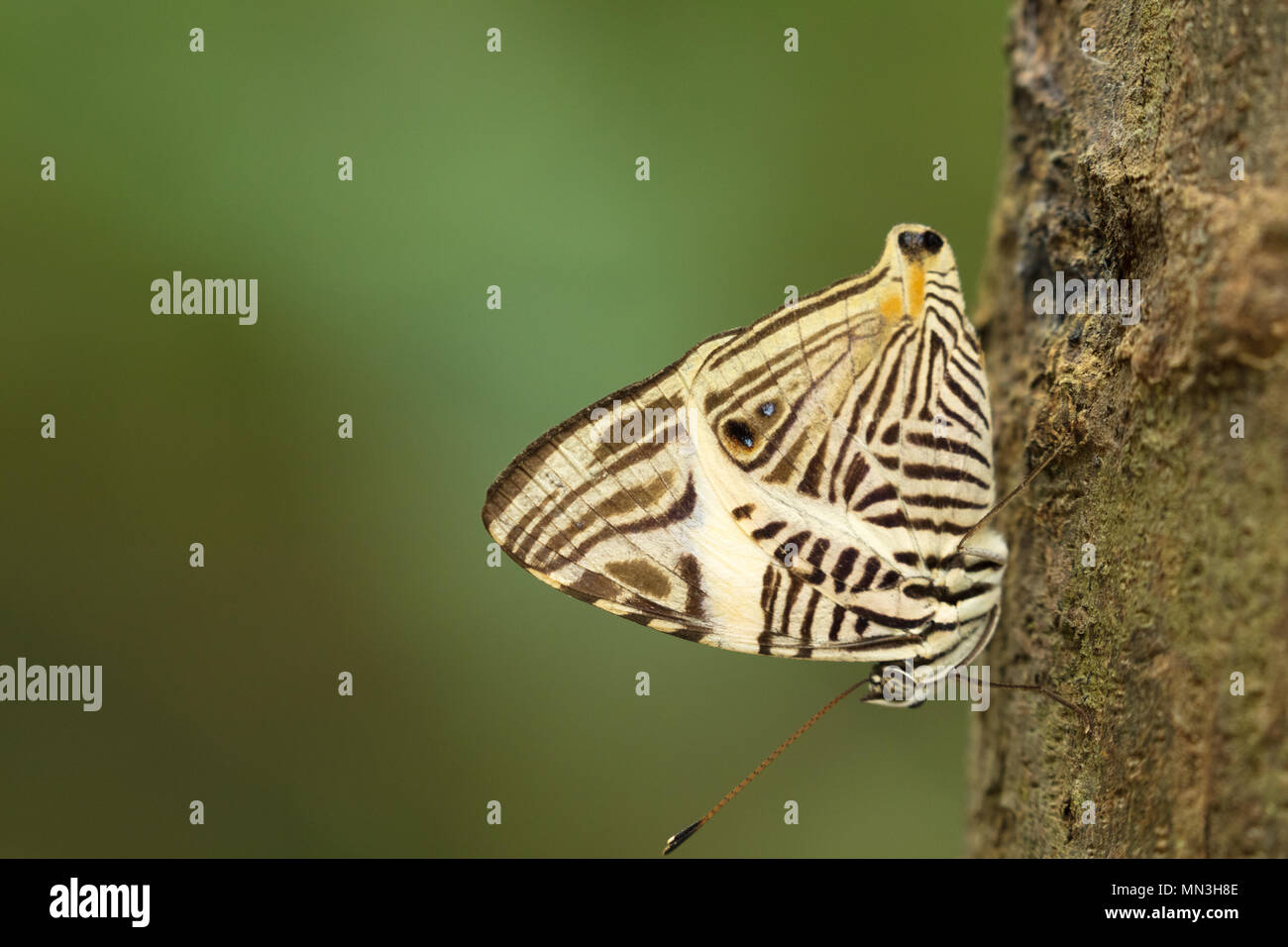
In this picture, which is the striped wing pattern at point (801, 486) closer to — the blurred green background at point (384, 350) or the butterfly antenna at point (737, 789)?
the butterfly antenna at point (737, 789)

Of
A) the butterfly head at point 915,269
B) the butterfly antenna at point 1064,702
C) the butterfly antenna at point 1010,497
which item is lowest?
the butterfly antenna at point 1064,702

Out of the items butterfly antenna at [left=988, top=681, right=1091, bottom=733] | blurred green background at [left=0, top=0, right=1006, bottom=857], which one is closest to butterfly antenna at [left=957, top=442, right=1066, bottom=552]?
butterfly antenna at [left=988, top=681, right=1091, bottom=733]

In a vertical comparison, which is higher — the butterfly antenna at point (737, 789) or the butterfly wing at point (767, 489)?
the butterfly wing at point (767, 489)

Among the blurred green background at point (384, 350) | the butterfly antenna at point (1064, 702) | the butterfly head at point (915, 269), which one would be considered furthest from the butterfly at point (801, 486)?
the blurred green background at point (384, 350)

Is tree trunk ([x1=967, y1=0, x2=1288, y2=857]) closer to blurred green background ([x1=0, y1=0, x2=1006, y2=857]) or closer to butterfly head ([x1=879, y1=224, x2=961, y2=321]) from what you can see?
butterfly head ([x1=879, y1=224, x2=961, y2=321])

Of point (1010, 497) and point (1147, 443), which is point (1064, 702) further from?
point (1147, 443)

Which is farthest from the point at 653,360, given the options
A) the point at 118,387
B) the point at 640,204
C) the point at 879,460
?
the point at 118,387

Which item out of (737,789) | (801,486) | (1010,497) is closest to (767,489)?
(801,486)
